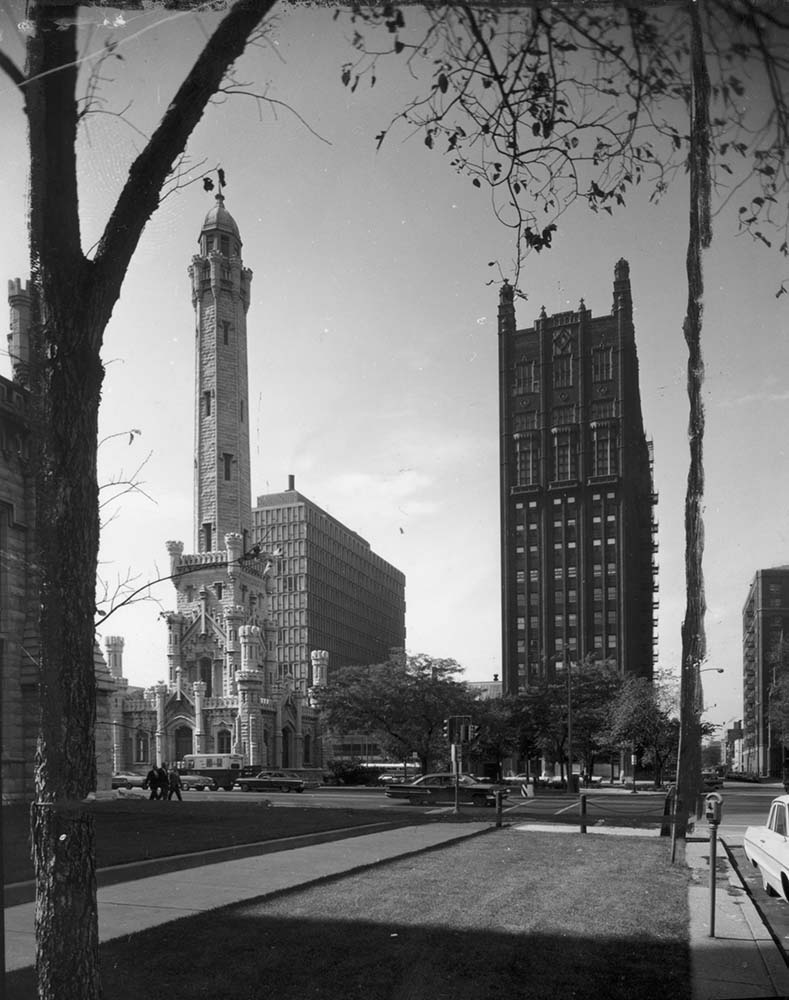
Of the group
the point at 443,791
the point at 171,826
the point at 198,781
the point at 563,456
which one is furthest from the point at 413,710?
the point at 563,456

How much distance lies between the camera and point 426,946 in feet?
20.9

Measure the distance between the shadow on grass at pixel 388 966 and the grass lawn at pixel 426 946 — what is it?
0.01m

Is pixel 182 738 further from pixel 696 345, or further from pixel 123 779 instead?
pixel 696 345

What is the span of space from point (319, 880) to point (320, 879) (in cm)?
6

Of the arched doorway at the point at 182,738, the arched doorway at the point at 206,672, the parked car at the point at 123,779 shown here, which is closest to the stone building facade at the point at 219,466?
the parked car at the point at 123,779

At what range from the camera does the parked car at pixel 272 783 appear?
42031mm

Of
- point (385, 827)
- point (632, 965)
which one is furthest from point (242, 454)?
point (385, 827)

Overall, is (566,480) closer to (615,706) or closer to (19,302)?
(19,302)

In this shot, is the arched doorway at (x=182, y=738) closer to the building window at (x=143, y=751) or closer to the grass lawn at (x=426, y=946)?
the building window at (x=143, y=751)

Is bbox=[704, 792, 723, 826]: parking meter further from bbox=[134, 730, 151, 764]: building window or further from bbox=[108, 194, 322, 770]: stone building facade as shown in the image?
bbox=[134, 730, 151, 764]: building window

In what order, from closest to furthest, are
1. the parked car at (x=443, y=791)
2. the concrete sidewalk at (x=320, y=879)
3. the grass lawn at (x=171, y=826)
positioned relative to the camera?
the concrete sidewalk at (x=320, y=879) → the grass lawn at (x=171, y=826) → the parked car at (x=443, y=791)

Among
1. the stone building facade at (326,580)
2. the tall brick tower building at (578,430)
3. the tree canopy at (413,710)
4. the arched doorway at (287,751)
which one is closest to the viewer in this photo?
the stone building facade at (326,580)

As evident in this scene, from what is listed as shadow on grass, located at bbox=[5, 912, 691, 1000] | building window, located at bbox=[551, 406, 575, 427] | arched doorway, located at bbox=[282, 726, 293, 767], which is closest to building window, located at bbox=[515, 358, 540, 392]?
building window, located at bbox=[551, 406, 575, 427]

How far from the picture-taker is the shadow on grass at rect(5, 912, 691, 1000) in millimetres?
5414
